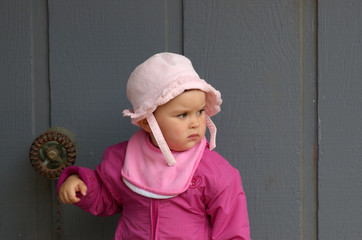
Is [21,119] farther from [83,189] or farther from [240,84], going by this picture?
[240,84]

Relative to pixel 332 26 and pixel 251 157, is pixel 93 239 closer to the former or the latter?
pixel 251 157

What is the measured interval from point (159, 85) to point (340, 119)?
62 cm

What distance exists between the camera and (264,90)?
1.47m

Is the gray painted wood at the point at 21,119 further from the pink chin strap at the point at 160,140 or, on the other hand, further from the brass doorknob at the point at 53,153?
the pink chin strap at the point at 160,140

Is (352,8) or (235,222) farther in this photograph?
(352,8)

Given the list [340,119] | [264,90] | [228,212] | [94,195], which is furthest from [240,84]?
[94,195]

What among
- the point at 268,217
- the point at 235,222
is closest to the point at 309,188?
the point at 268,217

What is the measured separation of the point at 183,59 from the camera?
1.23 metres

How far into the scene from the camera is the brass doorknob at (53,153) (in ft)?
4.67

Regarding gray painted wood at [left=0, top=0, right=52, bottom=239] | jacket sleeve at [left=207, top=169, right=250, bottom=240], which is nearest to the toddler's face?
jacket sleeve at [left=207, top=169, right=250, bottom=240]

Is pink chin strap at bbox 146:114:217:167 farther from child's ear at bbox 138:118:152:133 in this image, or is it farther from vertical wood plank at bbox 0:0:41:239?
vertical wood plank at bbox 0:0:41:239

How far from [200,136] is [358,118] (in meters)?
0.55

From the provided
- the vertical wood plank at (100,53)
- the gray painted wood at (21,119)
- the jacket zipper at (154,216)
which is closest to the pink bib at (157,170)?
the jacket zipper at (154,216)

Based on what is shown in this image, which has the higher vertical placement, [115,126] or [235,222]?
[115,126]
